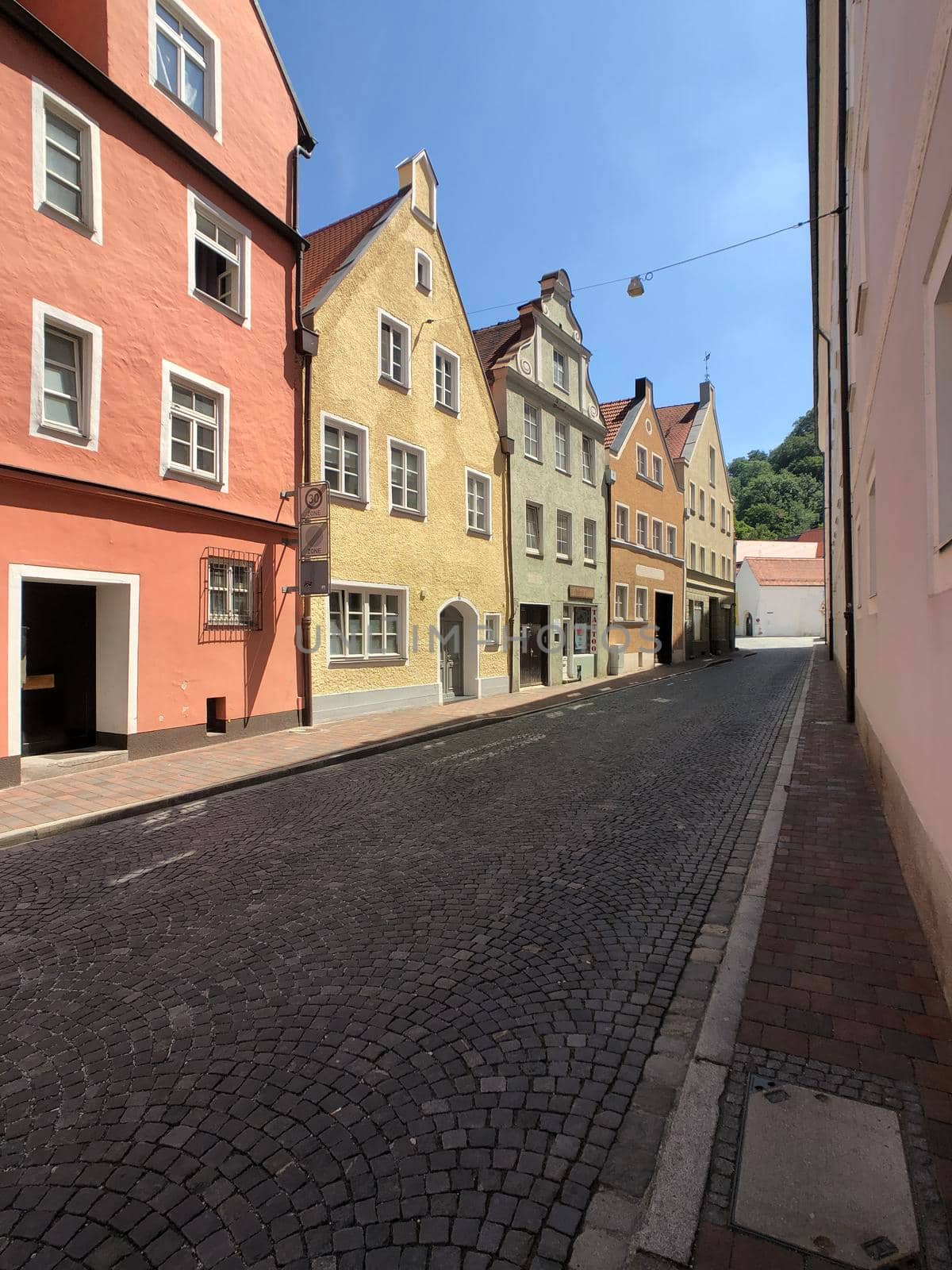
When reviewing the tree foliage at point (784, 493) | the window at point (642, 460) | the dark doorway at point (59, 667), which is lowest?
the dark doorway at point (59, 667)

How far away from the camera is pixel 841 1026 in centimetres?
307

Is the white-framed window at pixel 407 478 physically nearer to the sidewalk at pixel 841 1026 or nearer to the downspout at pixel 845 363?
the downspout at pixel 845 363

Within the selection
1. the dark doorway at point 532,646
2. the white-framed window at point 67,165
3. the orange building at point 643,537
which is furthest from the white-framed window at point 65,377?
the orange building at point 643,537

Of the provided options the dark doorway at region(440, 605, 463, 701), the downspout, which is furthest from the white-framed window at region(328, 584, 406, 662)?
the downspout

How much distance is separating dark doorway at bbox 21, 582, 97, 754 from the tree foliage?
8694 cm

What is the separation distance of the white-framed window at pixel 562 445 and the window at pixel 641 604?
7.33m

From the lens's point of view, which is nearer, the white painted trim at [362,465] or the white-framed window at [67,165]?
the white-framed window at [67,165]

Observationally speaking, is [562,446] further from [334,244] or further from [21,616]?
[21,616]

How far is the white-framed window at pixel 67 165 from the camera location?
873 cm

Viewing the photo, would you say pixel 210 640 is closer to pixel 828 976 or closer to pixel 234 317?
pixel 234 317

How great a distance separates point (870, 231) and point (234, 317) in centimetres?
938

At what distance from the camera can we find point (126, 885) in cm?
513

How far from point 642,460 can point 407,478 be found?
52.4ft

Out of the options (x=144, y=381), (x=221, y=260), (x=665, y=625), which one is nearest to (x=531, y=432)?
(x=221, y=260)
